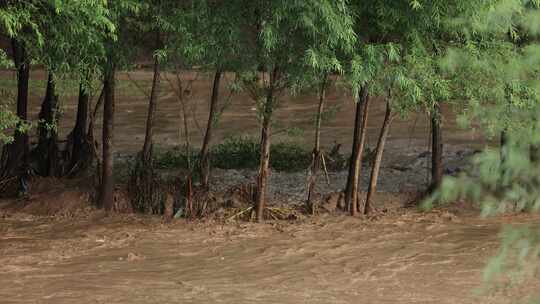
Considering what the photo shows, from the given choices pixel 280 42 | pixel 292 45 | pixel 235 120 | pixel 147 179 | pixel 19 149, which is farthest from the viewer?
pixel 235 120

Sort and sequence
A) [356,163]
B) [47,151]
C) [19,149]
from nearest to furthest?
[356,163], [19,149], [47,151]

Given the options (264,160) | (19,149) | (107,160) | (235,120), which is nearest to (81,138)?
(19,149)

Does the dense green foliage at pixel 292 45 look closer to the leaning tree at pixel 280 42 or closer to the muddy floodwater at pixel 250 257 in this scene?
the leaning tree at pixel 280 42

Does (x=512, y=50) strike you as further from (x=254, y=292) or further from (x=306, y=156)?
(x=306, y=156)

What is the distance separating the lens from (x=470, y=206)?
13633 millimetres

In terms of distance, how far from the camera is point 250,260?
10.9 meters

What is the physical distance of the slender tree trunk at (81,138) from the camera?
15.2 metres

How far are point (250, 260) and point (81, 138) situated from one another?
18.9 ft

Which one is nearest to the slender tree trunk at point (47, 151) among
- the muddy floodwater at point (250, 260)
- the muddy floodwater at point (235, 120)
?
the muddy floodwater at point (235, 120)

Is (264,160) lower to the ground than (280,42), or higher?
lower

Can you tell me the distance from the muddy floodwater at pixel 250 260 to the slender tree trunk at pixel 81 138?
2.14 meters

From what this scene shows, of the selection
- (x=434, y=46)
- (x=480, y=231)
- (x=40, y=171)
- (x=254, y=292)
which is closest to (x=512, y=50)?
(x=434, y=46)

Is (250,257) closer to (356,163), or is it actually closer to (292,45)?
(292,45)

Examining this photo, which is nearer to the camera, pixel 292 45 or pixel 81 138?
pixel 292 45
